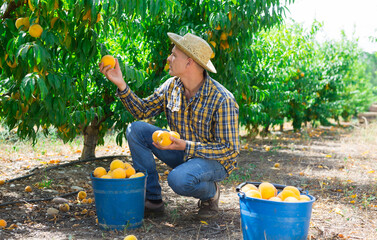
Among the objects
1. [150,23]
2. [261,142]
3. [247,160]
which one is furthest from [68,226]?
[261,142]

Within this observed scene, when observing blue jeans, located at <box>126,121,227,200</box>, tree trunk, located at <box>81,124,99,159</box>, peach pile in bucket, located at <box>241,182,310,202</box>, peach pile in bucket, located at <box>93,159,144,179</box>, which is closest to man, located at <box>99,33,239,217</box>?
blue jeans, located at <box>126,121,227,200</box>

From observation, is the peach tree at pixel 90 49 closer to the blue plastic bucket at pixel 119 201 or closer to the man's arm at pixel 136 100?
the man's arm at pixel 136 100

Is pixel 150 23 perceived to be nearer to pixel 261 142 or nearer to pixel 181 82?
pixel 181 82

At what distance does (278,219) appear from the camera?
7.16 ft

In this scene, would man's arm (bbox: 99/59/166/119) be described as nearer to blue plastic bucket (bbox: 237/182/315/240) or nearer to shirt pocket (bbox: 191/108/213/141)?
shirt pocket (bbox: 191/108/213/141)

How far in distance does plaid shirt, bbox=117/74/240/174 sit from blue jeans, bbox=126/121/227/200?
75 mm

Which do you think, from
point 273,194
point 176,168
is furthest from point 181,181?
point 273,194

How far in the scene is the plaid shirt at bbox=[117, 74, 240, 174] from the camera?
2781 millimetres

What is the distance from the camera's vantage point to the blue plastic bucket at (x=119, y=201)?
2.57 m

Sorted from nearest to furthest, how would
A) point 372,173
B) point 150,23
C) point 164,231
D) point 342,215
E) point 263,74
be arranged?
point 164,231 < point 342,215 < point 150,23 < point 372,173 < point 263,74

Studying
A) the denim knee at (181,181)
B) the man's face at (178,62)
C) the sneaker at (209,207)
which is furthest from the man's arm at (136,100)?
the sneaker at (209,207)

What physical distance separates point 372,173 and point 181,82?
11.0ft

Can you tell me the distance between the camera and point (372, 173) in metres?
5.09

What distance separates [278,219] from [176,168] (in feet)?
2.79
